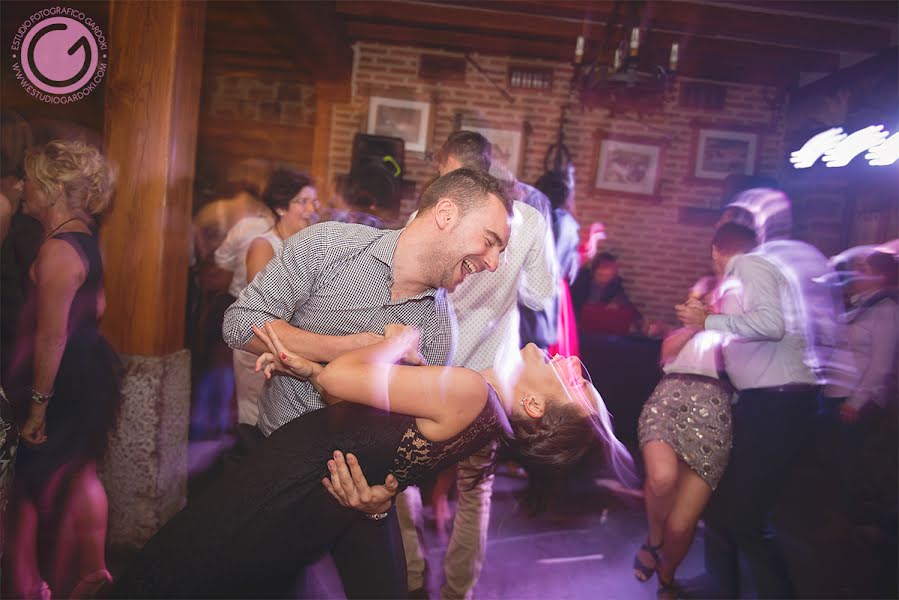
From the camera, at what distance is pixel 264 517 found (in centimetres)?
123

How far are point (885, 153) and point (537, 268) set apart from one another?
12.2ft

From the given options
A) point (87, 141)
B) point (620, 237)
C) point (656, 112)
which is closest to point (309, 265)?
point (87, 141)

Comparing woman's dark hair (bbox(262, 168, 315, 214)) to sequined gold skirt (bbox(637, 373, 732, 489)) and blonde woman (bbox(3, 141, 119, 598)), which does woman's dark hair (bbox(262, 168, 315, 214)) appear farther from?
sequined gold skirt (bbox(637, 373, 732, 489))

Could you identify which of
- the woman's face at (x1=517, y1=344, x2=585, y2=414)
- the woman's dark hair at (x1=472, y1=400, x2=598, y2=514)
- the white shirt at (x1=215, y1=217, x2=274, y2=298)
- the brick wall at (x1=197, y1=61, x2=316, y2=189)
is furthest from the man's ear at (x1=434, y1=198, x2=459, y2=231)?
the brick wall at (x1=197, y1=61, x2=316, y2=189)

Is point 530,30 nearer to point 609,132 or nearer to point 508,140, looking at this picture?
point 508,140

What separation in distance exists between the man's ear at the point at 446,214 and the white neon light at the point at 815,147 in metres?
4.63

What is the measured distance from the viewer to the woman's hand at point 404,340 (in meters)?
1.36

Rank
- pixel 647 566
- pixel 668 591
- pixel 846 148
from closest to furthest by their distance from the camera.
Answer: pixel 668 591 < pixel 647 566 < pixel 846 148

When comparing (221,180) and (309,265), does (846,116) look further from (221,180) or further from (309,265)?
(221,180)

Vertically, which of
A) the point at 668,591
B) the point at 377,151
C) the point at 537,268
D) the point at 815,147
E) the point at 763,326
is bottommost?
the point at 668,591

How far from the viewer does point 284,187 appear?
112 inches

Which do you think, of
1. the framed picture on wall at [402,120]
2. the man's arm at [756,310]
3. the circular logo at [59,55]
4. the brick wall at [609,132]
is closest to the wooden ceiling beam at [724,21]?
the brick wall at [609,132]

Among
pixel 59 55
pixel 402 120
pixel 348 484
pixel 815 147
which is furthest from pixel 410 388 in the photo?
pixel 815 147

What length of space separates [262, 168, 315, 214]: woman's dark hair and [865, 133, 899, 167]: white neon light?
13.5ft
